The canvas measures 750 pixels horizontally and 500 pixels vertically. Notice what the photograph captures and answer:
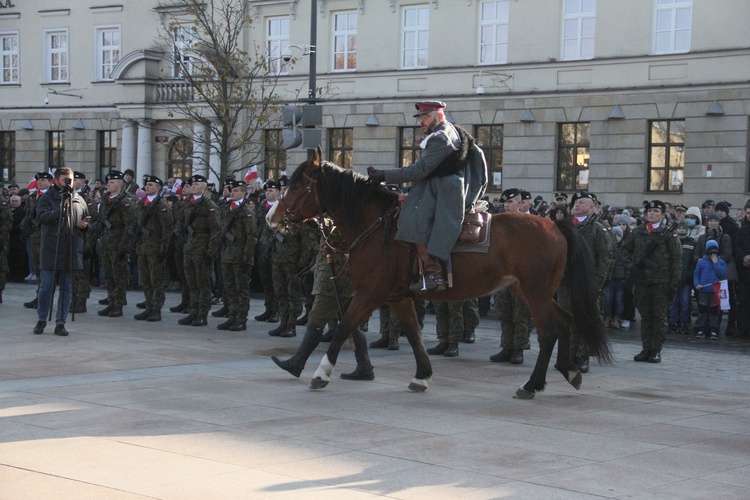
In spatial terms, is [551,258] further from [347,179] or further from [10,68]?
[10,68]

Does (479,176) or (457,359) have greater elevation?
(479,176)

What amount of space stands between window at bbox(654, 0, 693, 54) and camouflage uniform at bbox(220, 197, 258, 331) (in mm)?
16804

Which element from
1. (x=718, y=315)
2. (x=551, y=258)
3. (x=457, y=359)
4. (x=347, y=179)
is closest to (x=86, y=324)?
(x=457, y=359)

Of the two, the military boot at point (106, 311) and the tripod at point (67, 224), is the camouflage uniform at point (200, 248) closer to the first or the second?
the military boot at point (106, 311)

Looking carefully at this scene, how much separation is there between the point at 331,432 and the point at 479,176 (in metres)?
3.16

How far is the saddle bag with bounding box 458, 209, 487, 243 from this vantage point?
9.80 m

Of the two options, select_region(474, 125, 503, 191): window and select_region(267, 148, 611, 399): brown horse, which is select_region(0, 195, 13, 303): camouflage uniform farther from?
select_region(474, 125, 503, 191): window

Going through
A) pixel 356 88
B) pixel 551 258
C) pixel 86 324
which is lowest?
pixel 86 324

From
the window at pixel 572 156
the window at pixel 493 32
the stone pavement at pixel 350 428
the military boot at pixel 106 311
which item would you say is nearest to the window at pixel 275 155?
the window at pixel 493 32

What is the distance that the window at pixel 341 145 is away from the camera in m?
34.7

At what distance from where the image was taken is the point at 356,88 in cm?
3406

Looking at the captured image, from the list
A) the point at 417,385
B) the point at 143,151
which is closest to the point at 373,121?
the point at 143,151

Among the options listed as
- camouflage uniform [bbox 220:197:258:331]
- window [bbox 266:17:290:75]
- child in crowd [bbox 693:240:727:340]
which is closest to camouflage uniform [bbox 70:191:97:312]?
camouflage uniform [bbox 220:197:258:331]

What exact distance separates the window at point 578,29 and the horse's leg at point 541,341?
20.8 metres
